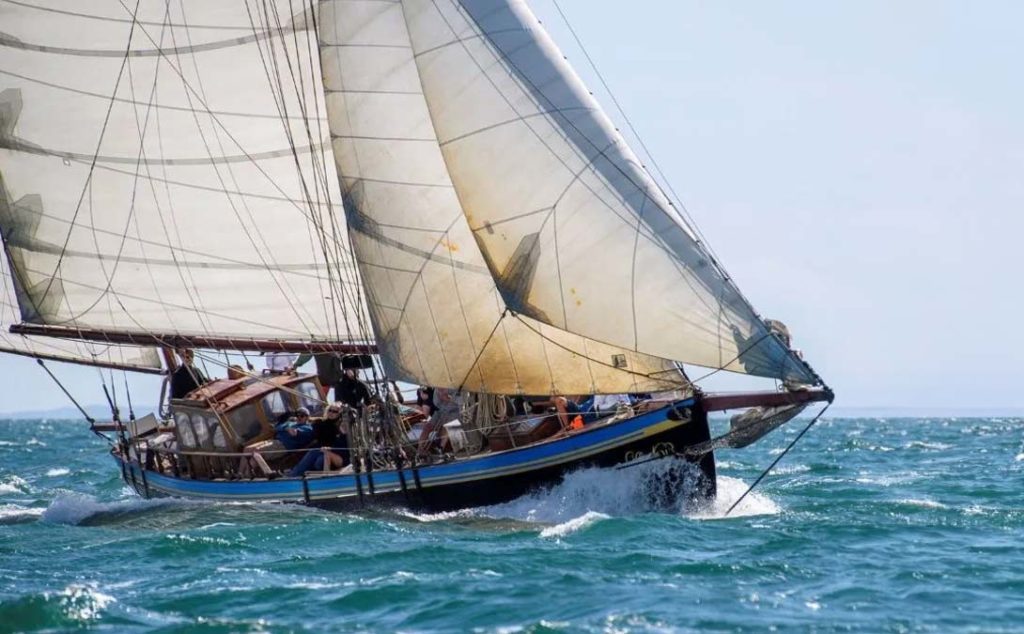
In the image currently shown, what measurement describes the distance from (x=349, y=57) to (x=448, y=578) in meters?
10.9

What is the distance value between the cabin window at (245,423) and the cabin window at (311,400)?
0.98 meters

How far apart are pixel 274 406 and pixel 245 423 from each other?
2.70ft

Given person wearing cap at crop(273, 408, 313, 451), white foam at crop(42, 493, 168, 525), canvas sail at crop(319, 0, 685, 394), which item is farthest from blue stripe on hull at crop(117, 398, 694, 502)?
white foam at crop(42, 493, 168, 525)

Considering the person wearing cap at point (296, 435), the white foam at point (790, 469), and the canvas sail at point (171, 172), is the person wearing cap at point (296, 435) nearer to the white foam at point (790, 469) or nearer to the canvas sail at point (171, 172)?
the canvas sail at point (171, 172)

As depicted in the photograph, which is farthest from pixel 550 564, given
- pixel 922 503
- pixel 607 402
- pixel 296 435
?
pixel 296 435

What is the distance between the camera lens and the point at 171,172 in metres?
30.2

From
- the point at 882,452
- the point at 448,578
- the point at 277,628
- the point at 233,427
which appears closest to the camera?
the point at 277,628

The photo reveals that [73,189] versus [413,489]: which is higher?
[73,189]

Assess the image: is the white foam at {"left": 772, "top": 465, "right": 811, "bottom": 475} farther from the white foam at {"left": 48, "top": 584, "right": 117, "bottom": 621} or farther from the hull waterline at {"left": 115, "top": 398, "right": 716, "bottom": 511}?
the white foam at {"left": 48, "top": 584, "right": 117, "bottom": 621}

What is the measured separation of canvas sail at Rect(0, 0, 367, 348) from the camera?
96.5 ft

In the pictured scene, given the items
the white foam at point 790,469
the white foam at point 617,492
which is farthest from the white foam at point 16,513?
the white foam at point 790,469

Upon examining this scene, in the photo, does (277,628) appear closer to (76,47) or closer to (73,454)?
(76,47)

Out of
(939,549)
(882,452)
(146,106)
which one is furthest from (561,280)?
(882,452)

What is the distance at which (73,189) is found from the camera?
30625mm
